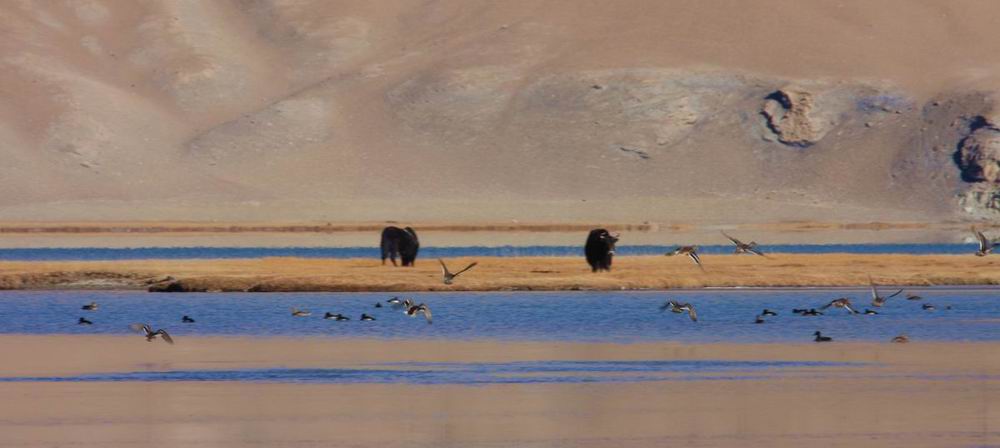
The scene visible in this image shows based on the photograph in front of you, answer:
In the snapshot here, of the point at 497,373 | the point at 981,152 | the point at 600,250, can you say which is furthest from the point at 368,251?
the point at 981,152

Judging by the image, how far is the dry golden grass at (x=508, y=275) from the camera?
48750mm

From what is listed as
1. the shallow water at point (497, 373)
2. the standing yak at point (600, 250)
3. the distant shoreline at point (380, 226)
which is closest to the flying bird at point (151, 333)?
the shallow water at point (497, 373)

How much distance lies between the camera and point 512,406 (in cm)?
2553

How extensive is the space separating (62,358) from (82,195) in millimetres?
116106

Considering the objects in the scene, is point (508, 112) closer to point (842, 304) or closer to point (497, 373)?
point (842, 304)

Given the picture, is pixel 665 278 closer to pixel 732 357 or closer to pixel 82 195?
pixel 732 357

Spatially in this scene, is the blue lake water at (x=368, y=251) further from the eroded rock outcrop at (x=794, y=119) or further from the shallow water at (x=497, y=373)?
the eroded rock outcrop at (x=794, y=119)

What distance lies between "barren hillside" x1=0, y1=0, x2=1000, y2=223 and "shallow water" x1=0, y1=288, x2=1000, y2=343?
87992mm

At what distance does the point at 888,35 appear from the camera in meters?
166

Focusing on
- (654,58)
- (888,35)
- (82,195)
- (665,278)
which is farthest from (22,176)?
(665,278)

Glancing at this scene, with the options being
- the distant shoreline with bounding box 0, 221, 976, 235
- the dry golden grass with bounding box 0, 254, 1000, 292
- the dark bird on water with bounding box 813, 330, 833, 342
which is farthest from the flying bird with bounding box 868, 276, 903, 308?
the distant shoreline with bounding box 0, 221, 976, 235

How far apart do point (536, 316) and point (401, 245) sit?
1581 cm

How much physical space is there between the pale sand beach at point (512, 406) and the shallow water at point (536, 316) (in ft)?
12.6

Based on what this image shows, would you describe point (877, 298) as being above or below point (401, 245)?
below
